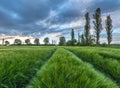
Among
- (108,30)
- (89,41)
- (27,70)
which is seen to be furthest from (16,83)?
(89,41)

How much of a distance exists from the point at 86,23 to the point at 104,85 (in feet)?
258

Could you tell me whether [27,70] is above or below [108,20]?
below

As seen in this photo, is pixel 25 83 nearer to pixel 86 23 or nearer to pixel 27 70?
pixel 27 70

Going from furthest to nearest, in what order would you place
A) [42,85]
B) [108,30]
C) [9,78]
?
1. [108,30]
2. [9,78]
3. [42,85]

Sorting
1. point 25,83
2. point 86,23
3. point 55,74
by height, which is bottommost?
point 25,83

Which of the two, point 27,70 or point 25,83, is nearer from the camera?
point 25,83

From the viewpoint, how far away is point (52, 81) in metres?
4.88

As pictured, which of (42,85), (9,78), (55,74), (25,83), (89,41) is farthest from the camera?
(89,41)

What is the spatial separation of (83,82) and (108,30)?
70528mm

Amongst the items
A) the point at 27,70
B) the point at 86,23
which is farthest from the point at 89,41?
the point at 27,70

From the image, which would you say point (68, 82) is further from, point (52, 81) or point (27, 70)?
point (27, 70)

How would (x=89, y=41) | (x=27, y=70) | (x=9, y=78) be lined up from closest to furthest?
(x=9, y=78)
(x=27, y=70)
(x=89, y=41)

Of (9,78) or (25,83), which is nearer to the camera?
(9,78)

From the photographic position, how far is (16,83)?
6.45m
